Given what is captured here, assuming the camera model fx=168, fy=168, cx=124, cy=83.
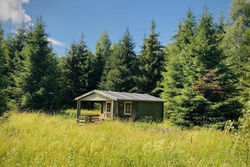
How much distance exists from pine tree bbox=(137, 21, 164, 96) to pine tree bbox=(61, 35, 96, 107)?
317 inches

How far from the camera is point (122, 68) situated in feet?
79.7

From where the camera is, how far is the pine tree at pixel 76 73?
25.1 meters

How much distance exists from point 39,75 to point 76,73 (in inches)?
278

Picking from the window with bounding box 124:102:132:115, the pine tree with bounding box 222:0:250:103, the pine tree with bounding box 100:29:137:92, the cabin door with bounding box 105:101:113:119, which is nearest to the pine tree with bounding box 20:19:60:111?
the cabin door with bounding box 105:101:113:119

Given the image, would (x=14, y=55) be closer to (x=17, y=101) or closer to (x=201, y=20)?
(x=17, y=101)

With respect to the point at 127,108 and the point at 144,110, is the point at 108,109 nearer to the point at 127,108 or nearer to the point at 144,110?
the point at 127,108

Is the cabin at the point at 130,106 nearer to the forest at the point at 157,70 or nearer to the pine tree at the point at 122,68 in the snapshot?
the forest at the point at 157,70

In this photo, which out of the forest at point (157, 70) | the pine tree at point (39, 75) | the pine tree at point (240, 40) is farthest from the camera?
the pine tree at point (39, 75)

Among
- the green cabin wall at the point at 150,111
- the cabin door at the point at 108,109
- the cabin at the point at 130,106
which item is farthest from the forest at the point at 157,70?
the cabin door at the point at 108,109

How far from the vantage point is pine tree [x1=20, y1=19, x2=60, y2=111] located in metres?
18.2

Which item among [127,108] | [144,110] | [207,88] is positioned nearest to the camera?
[207,88]

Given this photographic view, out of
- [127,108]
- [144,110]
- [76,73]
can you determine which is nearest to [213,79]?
[144,110]

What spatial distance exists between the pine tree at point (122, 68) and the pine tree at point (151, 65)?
1.35 metres

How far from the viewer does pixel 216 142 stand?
3805mm
